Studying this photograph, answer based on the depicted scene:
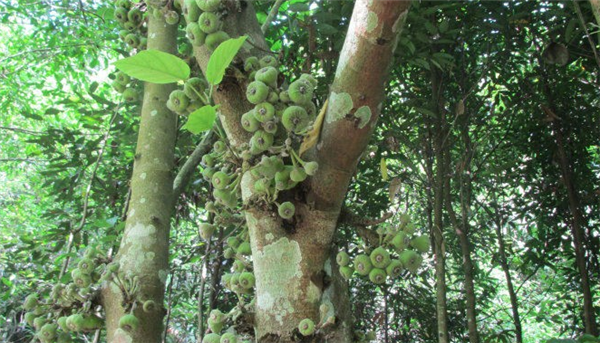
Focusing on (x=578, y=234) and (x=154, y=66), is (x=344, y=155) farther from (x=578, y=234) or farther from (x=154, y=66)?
(x=578, y=234)

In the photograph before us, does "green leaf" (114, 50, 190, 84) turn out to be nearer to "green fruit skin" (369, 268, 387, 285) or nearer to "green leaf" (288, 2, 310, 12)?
"green fruit skin" (369, 268, 387, 285)

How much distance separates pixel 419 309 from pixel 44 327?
2.49 meters

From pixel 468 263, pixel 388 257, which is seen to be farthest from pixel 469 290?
pixel 388 257

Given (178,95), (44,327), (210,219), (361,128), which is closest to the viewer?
(361,128)

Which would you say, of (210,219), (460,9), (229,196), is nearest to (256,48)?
(229,196)

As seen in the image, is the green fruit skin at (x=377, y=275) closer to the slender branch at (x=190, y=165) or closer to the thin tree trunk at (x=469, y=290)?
the slender branch at (x=190, y=165)

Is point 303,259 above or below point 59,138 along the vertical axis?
below

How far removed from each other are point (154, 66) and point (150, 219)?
2.32ft

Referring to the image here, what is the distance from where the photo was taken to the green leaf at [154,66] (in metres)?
1.00

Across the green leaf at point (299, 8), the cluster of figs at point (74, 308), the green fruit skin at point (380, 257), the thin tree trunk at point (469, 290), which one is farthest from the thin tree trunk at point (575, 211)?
the cluster of figs at point (74, 308)

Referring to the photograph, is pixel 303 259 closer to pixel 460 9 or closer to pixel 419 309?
pixel 460 9

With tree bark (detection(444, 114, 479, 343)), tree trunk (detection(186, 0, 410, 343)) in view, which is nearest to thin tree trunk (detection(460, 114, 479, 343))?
tree bark (detection(444, 114, 479, 343))

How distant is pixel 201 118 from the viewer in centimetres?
101

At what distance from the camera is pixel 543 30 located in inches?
119
